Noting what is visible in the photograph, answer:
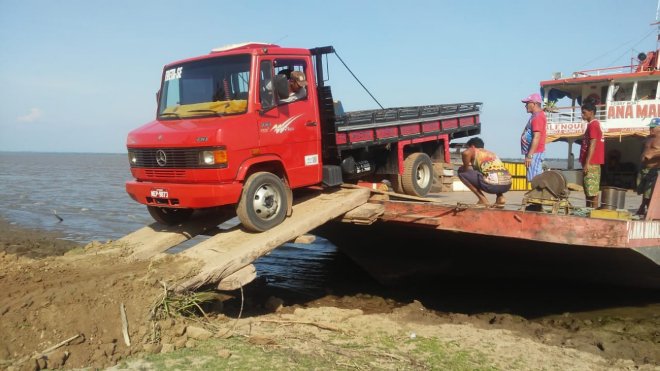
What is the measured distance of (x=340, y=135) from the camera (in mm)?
7344

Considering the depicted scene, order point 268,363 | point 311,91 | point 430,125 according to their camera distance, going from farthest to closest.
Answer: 1. point 430,125
2. point 311,91
3. point 268,363

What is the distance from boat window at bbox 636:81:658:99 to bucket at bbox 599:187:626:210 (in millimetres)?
11904

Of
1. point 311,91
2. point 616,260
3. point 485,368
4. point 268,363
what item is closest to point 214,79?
Result: point 311,91

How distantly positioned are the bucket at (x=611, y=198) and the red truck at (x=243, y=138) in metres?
3.21

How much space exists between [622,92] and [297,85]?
14753 mm

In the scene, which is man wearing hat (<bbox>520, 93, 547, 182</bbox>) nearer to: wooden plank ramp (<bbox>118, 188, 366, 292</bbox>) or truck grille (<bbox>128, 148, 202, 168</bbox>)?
wooden plank ramp (<bbox>118, 188, 366, 292</bbox>)

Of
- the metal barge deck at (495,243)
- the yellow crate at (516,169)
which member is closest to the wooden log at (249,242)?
the metal barge deck at (495,243)

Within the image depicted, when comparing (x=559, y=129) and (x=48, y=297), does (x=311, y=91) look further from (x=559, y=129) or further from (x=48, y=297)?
(x=559, y=129)

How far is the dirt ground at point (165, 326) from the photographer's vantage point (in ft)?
14.1

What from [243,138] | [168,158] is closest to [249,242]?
[243,138]

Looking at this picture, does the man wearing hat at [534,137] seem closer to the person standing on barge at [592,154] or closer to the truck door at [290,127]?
the person standing on barge at [592,154]

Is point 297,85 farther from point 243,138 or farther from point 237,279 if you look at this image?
point 237,279

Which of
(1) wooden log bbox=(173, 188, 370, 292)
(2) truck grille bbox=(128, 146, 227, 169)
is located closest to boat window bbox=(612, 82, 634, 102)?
(1) wooden log bbox=(173, 188, 370, 292)

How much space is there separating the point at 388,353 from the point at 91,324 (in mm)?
2657
